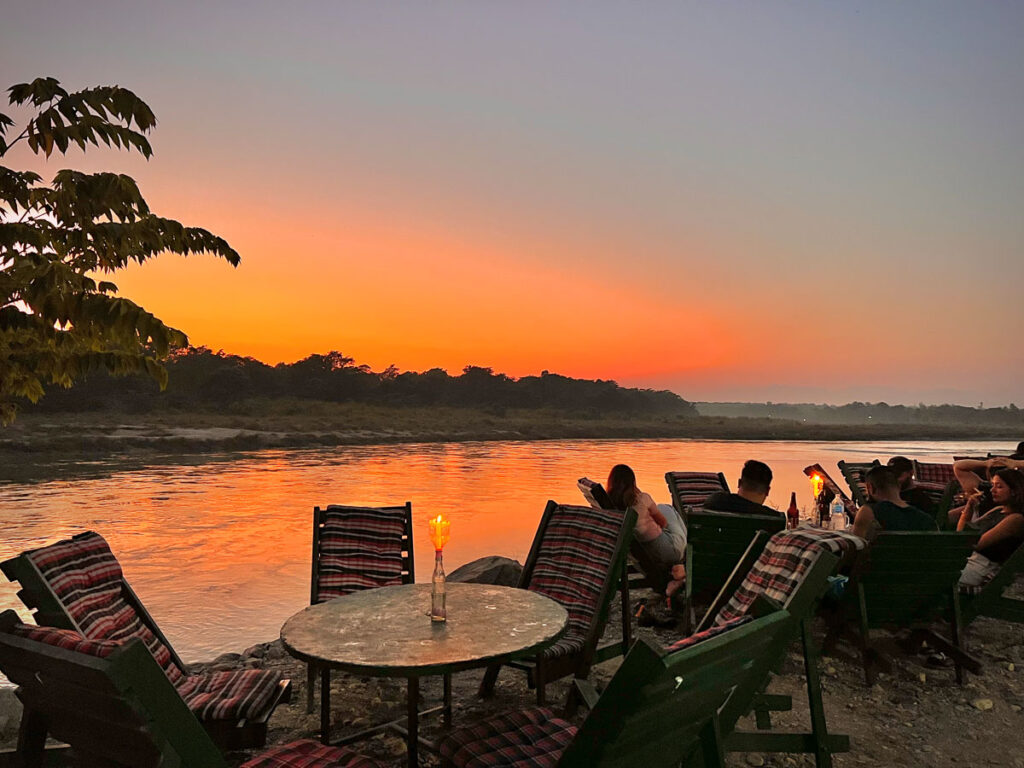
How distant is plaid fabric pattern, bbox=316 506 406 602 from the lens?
14.5 ft

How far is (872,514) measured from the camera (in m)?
4.65

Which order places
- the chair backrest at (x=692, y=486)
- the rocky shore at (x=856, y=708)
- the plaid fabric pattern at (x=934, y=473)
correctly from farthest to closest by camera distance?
the plaid fabric pattern at (x=934, y=473) → the chair backrest at (x=692, y=486) → the rocky shore at (x=856, y=708)

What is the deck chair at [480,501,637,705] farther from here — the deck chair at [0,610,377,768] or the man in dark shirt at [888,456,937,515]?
the man in dark shirt at [888,456,937,515]

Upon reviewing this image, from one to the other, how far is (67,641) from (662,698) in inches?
54.1

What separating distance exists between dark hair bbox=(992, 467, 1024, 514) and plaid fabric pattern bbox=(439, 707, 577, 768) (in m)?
4.05

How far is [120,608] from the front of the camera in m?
3.30

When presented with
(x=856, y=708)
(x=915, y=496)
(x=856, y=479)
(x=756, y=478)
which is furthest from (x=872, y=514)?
(x=856, y=479)

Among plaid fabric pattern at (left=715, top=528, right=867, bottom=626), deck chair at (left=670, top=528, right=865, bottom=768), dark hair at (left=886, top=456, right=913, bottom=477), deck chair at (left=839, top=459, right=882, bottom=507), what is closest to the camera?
Answer: deck chair at (left=670, top=528, right=865, bottom=768)

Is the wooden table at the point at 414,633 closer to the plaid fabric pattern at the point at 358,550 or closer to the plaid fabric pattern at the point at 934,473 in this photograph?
the plaid fabric pattern at the point at 358,550

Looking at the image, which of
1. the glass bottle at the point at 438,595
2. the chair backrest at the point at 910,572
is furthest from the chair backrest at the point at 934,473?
the glass bottle at the point at 438,595

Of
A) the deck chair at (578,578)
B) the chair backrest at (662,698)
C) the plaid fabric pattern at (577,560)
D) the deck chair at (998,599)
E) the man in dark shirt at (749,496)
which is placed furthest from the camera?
the man in dark shirt at (749,496)

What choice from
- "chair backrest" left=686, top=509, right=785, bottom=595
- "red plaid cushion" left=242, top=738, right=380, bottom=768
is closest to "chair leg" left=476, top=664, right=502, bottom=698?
"chair backrest" left=686, top=509, right=785, bottom=595

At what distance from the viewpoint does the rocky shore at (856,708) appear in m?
3.53

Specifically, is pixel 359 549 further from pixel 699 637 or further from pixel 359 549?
pixel 699 637
